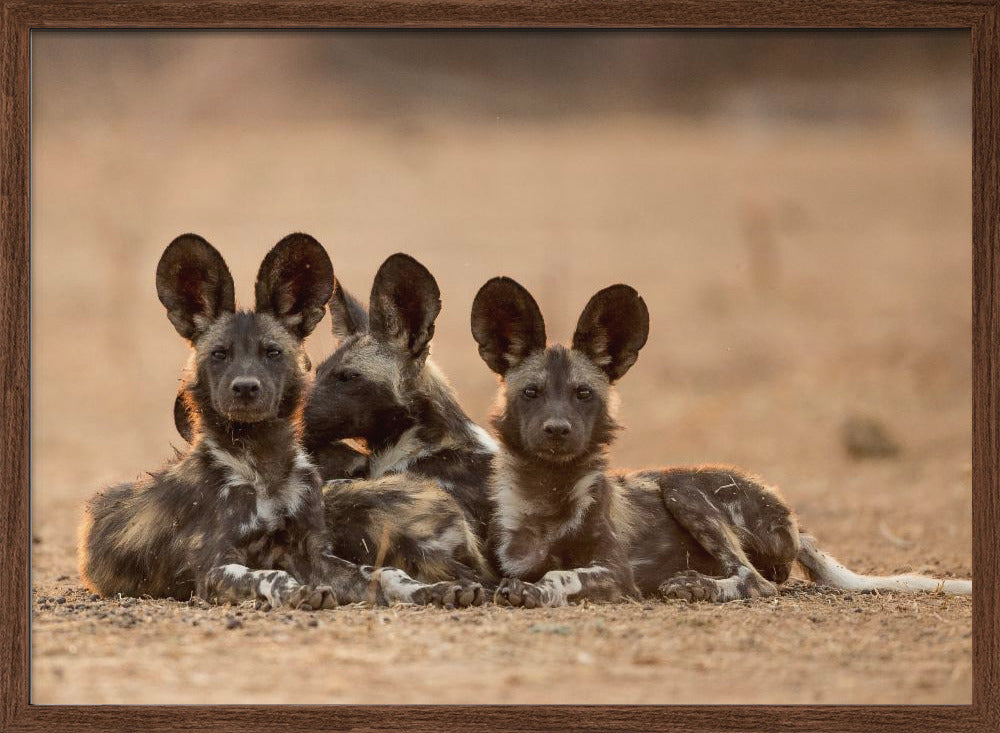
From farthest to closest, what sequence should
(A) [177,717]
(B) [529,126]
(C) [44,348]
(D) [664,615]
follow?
1. (C) [44,348]
2. (B) [529,126]
3. (D) [664,615]
4. (A) [177,717]

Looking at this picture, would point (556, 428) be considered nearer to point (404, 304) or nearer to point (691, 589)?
point (691, 589)

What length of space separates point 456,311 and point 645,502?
11.4 metres

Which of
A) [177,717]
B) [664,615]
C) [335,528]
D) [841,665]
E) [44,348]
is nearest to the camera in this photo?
[177,717]

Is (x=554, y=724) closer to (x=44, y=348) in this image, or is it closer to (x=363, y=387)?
(x=363, y=387)

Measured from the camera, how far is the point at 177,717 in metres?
4.61

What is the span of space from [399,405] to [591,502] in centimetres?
133

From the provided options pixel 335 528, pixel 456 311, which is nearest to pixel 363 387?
pixel 335 528

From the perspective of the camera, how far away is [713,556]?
686 cm

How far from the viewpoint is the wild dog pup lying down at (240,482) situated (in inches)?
240

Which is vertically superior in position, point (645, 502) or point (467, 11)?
point (467, 11)

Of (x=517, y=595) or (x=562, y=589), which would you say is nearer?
(x=517, y=595)

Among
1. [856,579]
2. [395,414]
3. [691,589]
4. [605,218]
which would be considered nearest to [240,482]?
[395,414]

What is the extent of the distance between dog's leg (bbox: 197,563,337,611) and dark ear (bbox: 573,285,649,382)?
171 centimetres

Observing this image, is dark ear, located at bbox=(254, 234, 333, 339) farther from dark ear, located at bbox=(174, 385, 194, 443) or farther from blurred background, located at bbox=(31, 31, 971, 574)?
blurred background, located at bbox=(31, 31, 971, 574)
